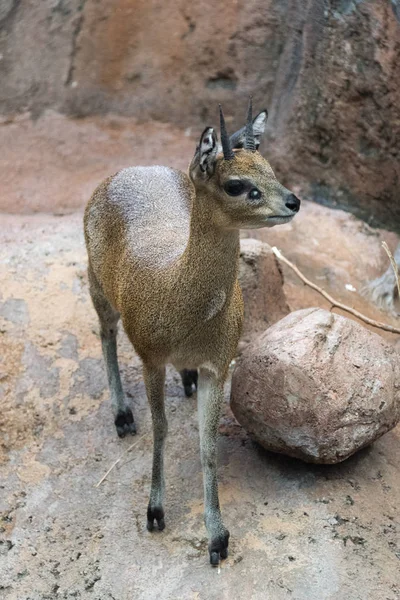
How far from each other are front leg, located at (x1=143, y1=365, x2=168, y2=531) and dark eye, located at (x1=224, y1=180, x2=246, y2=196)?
105cm

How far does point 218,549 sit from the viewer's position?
3656 mm

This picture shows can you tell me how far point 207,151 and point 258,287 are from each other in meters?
2.03

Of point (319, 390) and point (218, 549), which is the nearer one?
point (218, 549)

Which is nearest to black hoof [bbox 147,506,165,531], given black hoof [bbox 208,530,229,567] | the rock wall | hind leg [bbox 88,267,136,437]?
black hoof [bbox 208,530,229,567]

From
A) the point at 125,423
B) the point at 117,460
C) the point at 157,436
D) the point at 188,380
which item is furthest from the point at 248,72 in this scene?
the point at 157,436

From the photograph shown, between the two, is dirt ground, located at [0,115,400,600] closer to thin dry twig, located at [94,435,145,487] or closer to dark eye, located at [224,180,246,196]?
thin dry twig, located at [94,435,145,487]

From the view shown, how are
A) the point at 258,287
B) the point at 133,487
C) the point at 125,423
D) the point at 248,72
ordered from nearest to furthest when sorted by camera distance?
the point at 133,487, the point at 125,423, the point at 258,287, the point at 248,72

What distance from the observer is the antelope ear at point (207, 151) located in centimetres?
316

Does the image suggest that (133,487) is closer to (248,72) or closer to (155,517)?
(155,517)

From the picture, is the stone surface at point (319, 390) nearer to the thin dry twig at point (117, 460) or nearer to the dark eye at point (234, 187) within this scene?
the thin dry twig at point (117, 460)

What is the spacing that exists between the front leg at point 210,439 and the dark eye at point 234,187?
3.20 ft

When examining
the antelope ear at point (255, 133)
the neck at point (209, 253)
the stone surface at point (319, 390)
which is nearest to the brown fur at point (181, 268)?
the neck at point (209, 253)

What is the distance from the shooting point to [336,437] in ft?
12.5

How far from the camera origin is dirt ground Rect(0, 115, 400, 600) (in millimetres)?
3574
